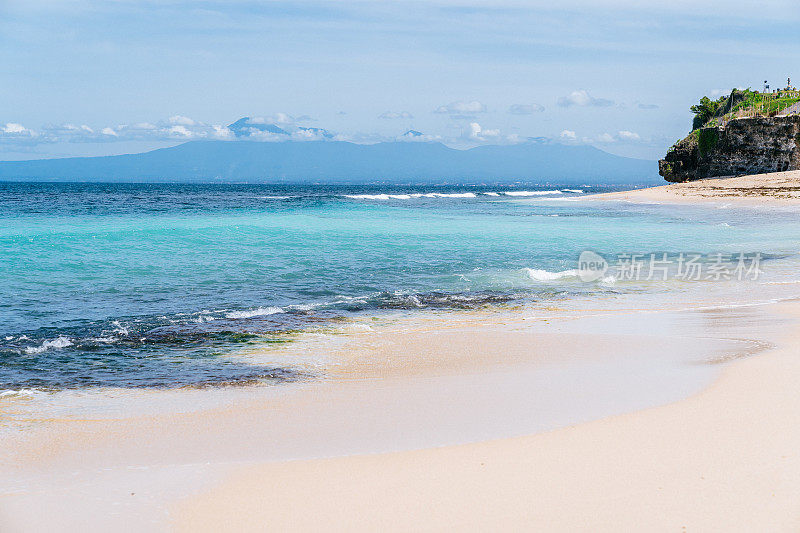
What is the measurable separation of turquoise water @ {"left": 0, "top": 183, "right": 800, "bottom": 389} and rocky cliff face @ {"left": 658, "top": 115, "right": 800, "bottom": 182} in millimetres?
32827

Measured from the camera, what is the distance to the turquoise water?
8461mm

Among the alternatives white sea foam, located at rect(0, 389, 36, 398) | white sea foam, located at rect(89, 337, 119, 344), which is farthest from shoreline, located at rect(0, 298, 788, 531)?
white sea foam, located at rect(89, 337, 119, 344)

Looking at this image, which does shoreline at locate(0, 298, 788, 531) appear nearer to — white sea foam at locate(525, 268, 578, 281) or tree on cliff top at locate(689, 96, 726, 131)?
white sea foam at locate(525, 268, 578, 281)

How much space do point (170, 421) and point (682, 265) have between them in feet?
49.1

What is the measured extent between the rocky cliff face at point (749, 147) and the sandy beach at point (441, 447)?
60.0 metres

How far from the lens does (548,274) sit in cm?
1595

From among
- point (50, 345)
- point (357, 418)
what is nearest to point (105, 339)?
point (50, 345)

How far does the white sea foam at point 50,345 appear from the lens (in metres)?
8.63

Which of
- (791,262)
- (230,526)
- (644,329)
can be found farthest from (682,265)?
(230,526)

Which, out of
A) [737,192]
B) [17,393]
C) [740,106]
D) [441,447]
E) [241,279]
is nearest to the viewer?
[441,447]

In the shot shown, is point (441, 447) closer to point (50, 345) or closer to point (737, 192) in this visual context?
point (50, 345)

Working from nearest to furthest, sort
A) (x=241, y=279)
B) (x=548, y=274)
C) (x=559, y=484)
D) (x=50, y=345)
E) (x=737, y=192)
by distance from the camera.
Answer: (x=559, y=484) → (x=50, y=345) → (x=241, y=279) → (x=548, y=274) → (x=737, y=192)

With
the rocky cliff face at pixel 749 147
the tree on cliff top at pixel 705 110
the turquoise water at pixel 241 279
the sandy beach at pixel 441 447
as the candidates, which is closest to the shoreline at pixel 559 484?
the sandy beach at pixel 441 447

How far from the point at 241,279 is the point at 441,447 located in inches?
426
